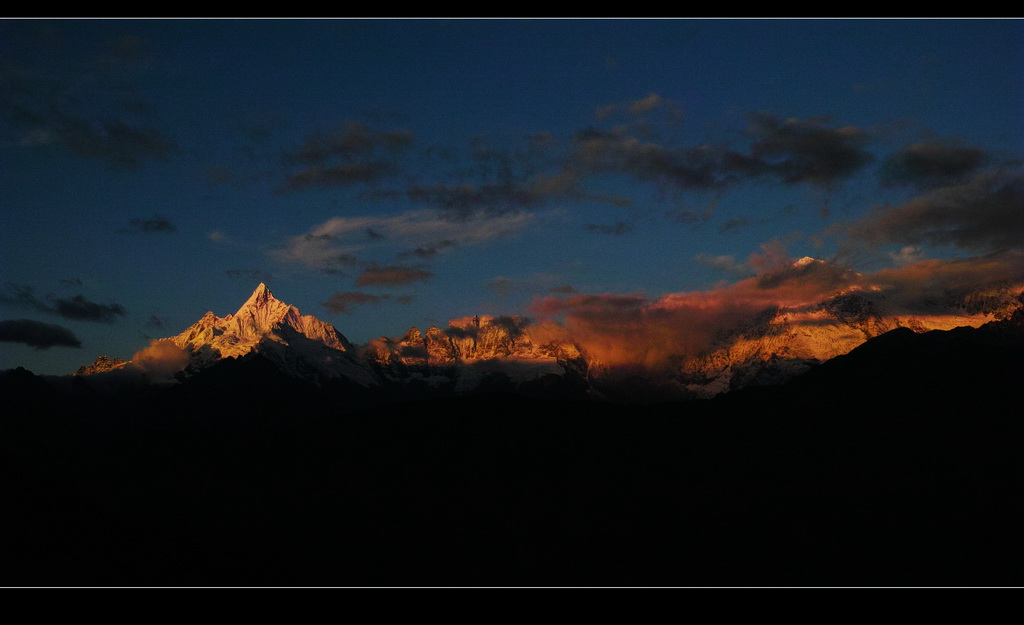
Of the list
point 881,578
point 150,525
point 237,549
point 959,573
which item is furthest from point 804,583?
point 150,525

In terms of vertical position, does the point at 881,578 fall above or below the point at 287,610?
below

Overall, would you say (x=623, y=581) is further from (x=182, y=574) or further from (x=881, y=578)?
(x=182, y=574)

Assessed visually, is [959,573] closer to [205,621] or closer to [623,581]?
[623,581]

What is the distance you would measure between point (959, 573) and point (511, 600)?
116 m

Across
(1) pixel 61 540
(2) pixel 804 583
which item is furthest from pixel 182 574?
(2) pixel 804 583

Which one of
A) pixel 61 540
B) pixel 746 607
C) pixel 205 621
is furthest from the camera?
pixel 61 540

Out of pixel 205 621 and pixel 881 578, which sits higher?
pixel 205 621

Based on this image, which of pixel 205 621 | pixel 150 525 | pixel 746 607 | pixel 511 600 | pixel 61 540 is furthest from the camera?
pixel 150 525

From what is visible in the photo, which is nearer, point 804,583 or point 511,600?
point 511,600

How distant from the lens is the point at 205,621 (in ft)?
295

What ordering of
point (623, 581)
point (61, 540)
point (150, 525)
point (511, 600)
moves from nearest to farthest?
point (511, 600) → point (61, 540) → point (150, 525) → point (623, 581)

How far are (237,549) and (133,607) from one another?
284 ft

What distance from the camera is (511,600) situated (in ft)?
381

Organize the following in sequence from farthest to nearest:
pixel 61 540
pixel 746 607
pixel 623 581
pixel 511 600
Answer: pixel 623 581 → pixel 61 540 → pixel 511 600 → pixel 746 607
